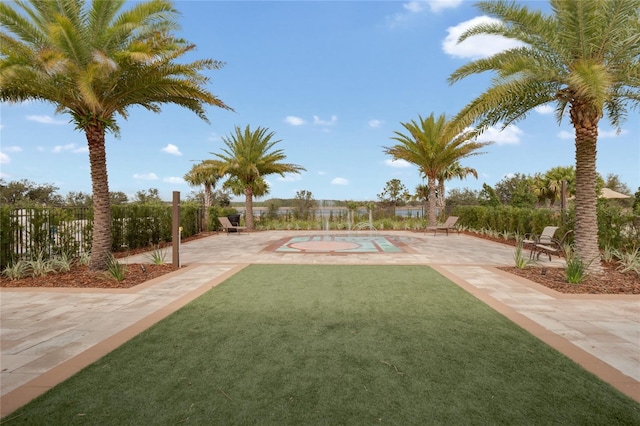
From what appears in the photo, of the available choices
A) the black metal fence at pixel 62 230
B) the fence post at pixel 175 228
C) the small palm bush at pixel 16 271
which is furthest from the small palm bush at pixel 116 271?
the black metal fence at pixel 62 230

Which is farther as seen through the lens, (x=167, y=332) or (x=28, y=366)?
(x=167, y=332)

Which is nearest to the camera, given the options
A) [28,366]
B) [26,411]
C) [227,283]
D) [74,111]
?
[26,411]

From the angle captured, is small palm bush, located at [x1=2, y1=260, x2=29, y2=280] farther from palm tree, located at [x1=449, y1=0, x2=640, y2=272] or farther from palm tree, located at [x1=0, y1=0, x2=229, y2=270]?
palm tree, located at [x1=449, y1=0, x2=640, y2=272]

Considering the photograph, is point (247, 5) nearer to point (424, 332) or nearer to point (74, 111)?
point (74, 111)

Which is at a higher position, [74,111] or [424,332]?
[74,111]

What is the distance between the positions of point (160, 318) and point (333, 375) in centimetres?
282

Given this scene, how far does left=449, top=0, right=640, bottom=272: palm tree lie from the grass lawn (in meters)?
4.74

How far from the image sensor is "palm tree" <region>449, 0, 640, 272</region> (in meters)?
6.71

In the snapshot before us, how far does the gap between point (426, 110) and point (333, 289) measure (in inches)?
637

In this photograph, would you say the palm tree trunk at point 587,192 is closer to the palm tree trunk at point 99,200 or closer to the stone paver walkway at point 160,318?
the stone paver walkway at point 160,318

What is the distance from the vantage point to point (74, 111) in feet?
24.8

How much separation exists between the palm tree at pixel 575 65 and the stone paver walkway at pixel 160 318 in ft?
8.54

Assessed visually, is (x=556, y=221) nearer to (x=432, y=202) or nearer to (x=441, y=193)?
(x=432, y=202)

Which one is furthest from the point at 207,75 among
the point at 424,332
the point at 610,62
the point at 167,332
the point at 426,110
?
the point at 426,110
